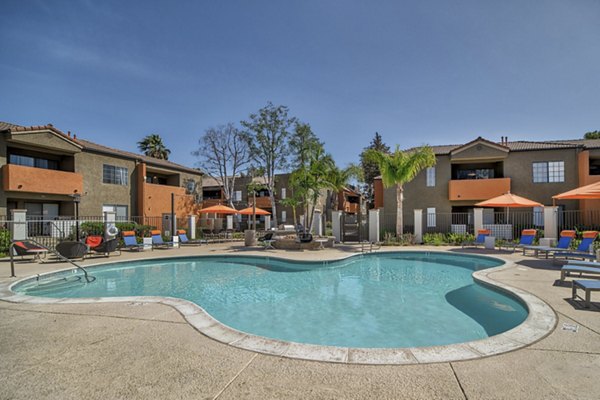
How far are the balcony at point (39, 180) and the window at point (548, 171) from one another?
3468 centimetres

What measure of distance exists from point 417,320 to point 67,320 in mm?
6780

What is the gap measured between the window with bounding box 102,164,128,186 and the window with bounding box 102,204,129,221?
6.38 ft

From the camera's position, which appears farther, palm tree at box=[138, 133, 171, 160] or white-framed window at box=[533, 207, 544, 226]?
palm tree at box=[138, 133, 171, 160]

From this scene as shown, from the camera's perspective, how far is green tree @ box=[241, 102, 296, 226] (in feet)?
100

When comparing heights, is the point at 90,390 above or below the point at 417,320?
above

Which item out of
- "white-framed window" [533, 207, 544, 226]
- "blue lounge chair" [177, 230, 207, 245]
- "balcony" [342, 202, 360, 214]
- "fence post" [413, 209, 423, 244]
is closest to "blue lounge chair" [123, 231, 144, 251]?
"blue lounge chair" [177, 230, 207, 245]

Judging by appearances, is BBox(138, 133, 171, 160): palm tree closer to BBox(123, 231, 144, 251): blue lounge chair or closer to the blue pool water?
BBox(123, 231, 144, 251): blue lounge chair

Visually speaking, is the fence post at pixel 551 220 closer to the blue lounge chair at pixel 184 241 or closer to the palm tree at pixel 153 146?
the blue lounge chair at pixel 184 241

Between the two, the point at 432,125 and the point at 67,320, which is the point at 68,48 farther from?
the point at 432,125

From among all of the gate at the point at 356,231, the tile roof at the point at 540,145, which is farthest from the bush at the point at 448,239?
the tile roof at the point at 540,145

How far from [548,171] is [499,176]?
126 inches

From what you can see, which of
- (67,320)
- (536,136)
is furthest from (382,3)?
(536,136)

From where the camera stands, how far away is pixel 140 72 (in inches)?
555

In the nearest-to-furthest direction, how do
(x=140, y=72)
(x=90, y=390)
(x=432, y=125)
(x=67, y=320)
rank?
1. (x=90, y=390)
2. (x=67, y=320)
3. (x=140, y=72)
4. (x=432, y=125)
